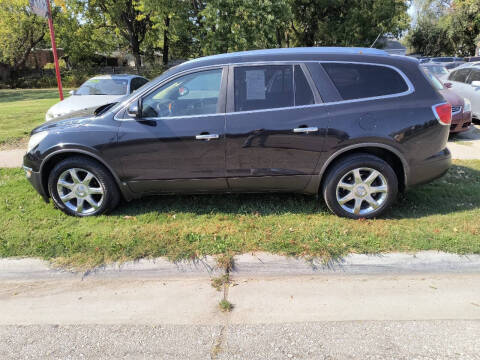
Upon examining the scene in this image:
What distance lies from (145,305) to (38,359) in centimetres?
81

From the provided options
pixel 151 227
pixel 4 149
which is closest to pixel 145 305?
Result: pixel 151 227

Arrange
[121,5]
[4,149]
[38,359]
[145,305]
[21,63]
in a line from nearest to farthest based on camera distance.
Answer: [38,359] < [145,305] < [4,149] < [121,5] < [21,63]

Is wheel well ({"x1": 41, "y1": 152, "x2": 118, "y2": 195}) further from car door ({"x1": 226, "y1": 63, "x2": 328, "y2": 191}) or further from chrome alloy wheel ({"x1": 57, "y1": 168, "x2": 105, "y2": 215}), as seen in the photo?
car door ({"x1": 226, "y1": 63, "x2": 328, "y2": 191})

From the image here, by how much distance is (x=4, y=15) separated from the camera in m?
28.1

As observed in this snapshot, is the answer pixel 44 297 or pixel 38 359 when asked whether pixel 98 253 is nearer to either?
pixel 44 297

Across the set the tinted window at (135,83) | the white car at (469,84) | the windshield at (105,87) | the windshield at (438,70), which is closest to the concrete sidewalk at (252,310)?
the windshield at (105,87)

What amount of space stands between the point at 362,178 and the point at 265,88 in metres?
1.44

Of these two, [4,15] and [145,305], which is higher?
[4,15]

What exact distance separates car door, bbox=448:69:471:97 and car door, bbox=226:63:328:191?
24.9 ft

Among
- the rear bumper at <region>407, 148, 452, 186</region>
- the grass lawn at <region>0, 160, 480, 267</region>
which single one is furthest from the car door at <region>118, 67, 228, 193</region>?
the rear bumper at <region>407, 148, 452, 186</region>

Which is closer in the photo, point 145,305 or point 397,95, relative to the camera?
point 145,305

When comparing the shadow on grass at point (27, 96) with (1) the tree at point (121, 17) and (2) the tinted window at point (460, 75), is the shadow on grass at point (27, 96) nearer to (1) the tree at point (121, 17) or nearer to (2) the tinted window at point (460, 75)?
(1) the tree at point (121, 17)

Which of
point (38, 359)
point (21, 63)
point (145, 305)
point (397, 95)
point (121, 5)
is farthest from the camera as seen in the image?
point (21, 63)

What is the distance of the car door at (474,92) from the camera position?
340 inches
